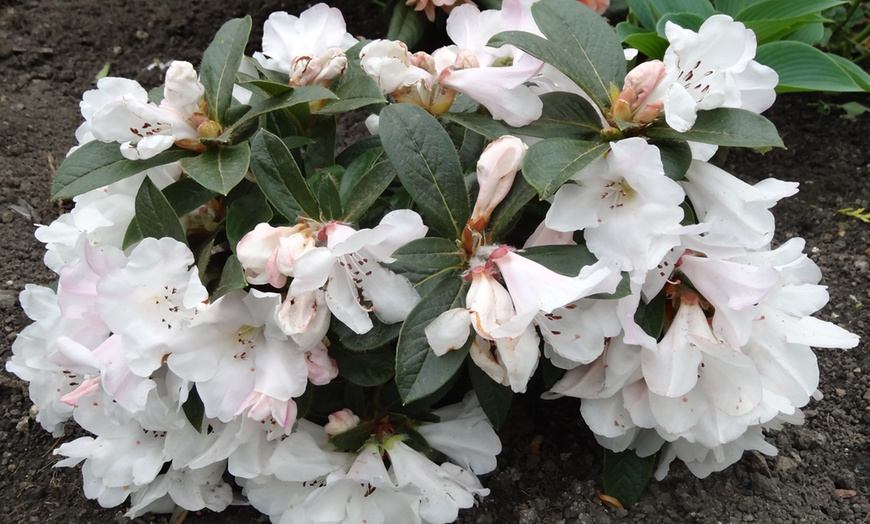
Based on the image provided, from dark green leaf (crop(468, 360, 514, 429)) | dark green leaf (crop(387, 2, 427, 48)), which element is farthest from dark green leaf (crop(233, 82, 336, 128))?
dark green leaf (crop(387, 2, 427, 48))

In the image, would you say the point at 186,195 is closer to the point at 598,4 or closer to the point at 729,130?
the point at 729,130

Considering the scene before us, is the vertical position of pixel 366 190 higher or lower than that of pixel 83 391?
higher

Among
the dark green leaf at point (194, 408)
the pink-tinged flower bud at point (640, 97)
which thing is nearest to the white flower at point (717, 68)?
the pink-tinged flower bud at point (640, 97)

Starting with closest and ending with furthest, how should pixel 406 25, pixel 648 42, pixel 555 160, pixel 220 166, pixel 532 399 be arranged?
pixel 555 160 < pixel 220 166 < pixel 532 399 < pixel 648 42 < pixel 406 25

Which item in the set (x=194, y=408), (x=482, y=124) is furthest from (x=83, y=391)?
(x=482, y=124)

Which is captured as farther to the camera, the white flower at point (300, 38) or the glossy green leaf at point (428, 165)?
the white flower at point (300, 38)

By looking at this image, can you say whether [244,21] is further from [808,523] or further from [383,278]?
[808,523]

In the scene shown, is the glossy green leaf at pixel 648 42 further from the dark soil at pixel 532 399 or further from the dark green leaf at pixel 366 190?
the dark green leaf at pixel 366 190
